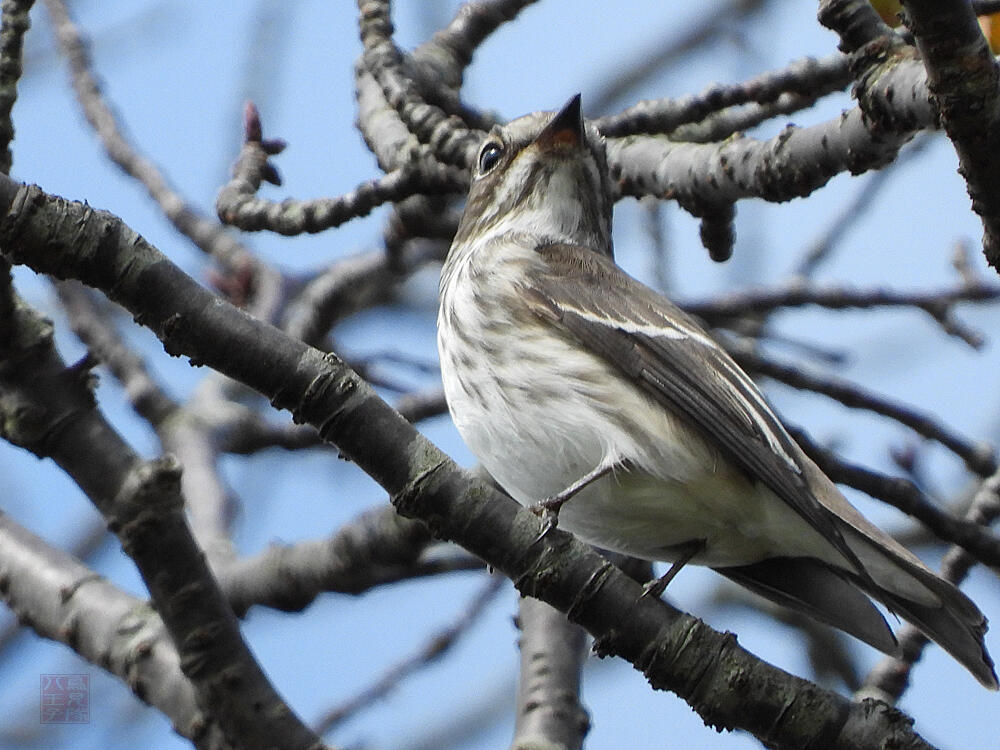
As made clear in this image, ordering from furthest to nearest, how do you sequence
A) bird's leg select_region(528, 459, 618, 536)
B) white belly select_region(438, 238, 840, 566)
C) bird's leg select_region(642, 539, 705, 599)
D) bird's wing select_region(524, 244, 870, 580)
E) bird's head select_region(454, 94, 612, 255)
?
bird's head select_region(454, 94, 612, 255) < white belly select_region(438, 238, 840, 566) < bird's wing select_region(524, 244, 870, 580) < bird's leg select_region(528, 459, 618, 536) < bird's leg select_region(642, 539, 705, 599)

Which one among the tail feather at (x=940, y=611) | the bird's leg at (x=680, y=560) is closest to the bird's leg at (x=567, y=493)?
the bird's leg at (x=680, y=560)

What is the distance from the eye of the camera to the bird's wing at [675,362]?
3873 millimetres

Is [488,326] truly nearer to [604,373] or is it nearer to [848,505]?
[604,373]

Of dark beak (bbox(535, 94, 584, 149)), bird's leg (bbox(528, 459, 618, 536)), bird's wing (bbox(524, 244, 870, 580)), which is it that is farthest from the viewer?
dark beak (bbox(535, 94, 584, 149))

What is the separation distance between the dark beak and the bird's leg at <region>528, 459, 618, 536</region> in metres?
1.49

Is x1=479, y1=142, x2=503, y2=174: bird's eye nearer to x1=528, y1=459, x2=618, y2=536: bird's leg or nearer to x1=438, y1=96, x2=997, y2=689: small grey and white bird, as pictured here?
x1=438, y1=96, x2=997, y2=689: small grey and white bird


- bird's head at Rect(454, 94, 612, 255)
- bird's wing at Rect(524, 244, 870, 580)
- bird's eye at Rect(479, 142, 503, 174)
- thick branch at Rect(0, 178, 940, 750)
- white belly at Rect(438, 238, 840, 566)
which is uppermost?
bird's head at Rect(454, 94, 612, 255)

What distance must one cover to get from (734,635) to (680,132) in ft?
9.56

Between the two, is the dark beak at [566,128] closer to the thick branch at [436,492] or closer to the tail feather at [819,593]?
the tail feather at [819,593]

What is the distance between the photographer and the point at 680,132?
18.3 ft

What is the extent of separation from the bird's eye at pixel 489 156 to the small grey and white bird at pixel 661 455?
1.79 feet

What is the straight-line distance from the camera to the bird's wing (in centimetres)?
387

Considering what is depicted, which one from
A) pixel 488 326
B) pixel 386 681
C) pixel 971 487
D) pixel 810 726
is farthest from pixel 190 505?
pixel 971 487

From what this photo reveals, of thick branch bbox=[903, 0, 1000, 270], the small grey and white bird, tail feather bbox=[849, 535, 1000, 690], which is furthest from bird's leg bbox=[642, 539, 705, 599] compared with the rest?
thick branch bbox=[903, 0, 1000, 270]
